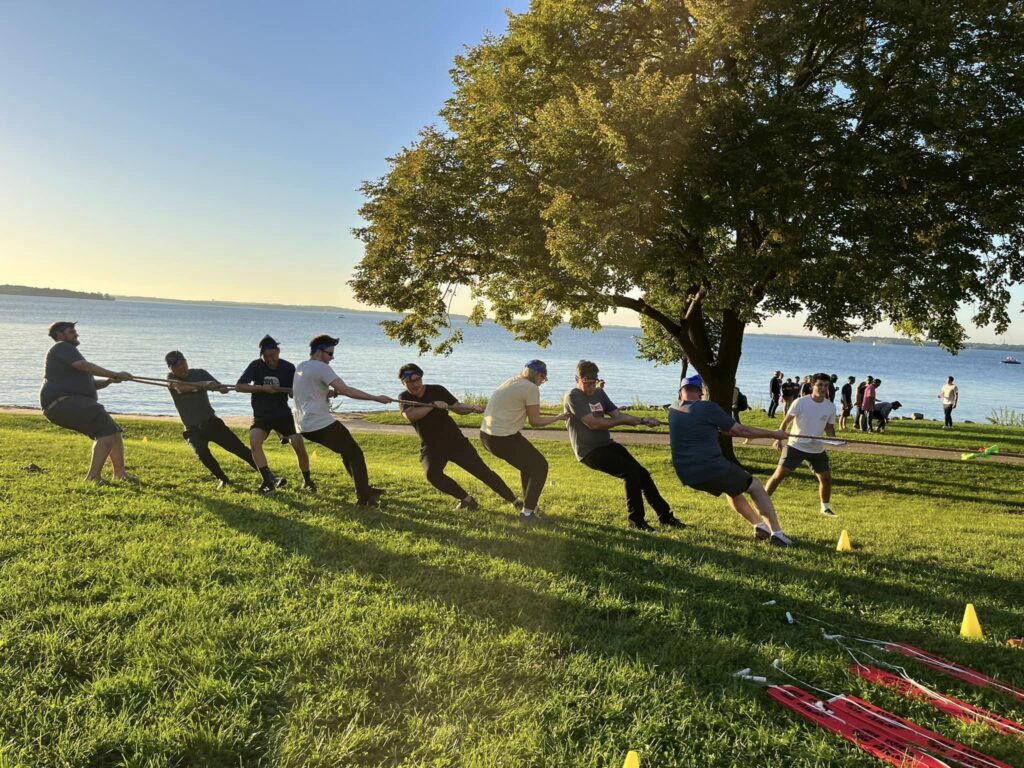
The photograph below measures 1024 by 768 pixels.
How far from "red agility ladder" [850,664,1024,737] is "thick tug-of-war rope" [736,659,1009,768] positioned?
28cm

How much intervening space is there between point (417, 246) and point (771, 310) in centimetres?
806

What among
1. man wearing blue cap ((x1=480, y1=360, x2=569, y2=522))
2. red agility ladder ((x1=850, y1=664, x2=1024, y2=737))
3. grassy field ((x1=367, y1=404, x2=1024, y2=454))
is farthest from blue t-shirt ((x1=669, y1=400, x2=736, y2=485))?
grassy field ((x1=367, y1=404, x2=1024, y2=454))

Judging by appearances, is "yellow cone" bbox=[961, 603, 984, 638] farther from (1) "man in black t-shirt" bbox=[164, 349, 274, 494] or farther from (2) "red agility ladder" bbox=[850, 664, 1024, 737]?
(1) "man in black t-shirt" bbox=[164, 349, 274, 494]

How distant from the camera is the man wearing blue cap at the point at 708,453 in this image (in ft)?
22.3

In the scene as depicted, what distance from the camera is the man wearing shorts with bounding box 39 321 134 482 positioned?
805cm

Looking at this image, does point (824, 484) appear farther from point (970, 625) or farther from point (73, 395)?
point (73, 395)

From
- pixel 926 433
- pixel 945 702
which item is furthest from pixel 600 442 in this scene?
pixel 926 433

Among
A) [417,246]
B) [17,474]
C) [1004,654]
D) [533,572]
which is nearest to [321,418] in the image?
[533,572]

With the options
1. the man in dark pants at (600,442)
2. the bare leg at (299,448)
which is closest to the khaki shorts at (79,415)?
the bare leg at (299,448)

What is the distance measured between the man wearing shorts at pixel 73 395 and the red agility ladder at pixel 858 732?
7759mm

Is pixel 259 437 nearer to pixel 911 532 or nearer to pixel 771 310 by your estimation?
pixel 911 532

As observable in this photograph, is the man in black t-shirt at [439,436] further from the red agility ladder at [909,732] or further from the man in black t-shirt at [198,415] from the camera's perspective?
the red agility ladder at [909,732]

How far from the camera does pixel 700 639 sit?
4.28 metres

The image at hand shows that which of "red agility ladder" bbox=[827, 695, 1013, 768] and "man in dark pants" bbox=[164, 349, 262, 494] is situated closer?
"red agility ladder" bbox=[827, 695, 1013, 768]
